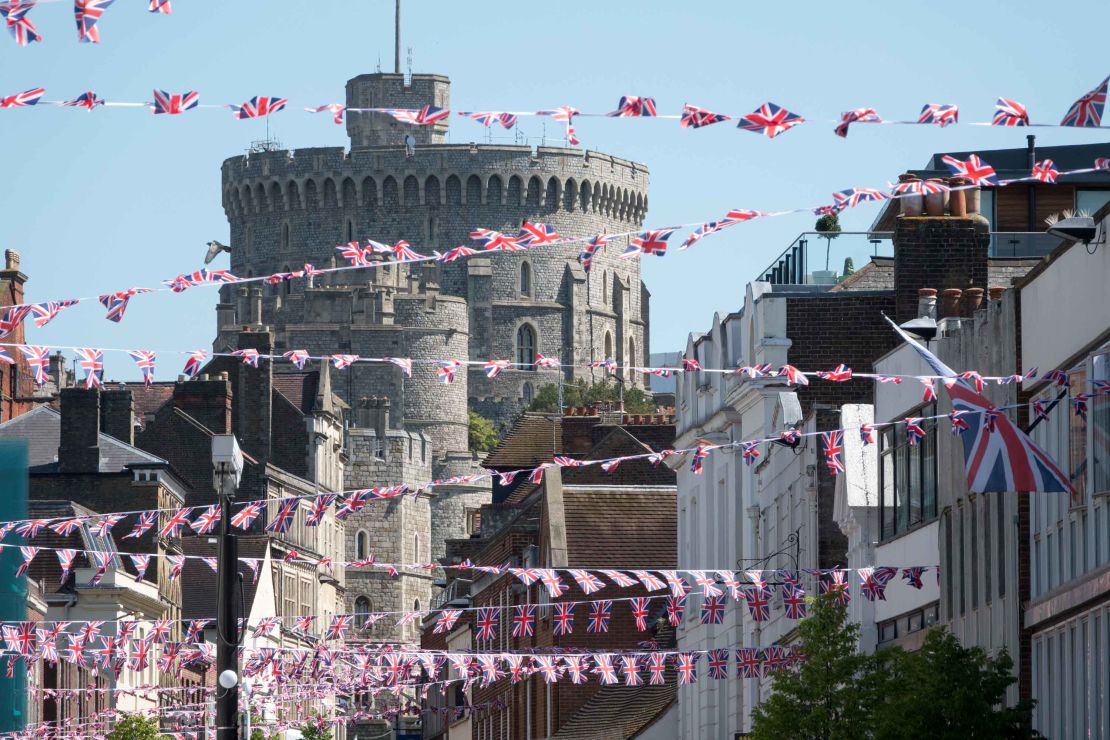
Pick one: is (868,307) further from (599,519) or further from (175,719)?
(175,719)

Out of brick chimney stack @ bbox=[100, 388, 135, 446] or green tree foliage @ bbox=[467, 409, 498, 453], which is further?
green tree foliage @ bbox=[467, 409, 498, 453]

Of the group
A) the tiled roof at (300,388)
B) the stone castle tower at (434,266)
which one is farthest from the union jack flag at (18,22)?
the stone castle tower at (434,266)

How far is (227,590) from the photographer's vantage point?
63.4ft

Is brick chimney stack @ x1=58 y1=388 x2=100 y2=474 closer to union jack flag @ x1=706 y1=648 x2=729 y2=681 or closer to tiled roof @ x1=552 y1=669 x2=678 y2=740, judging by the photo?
tiled roof @ x1=552 y1=669 x2=678 y2=740

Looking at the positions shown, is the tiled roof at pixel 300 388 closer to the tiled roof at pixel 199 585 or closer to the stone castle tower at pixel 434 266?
the tiled roof at pixel 199 585

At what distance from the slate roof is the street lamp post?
37578 mm

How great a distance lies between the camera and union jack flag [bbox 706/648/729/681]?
92.3 feet

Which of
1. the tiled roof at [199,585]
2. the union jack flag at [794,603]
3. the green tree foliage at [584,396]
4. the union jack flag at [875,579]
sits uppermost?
the green tree foliage at [584,396]

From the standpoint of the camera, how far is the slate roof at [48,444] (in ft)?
188

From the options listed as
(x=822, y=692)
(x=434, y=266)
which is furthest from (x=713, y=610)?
(x=434, y=266)

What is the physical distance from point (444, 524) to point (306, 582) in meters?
39.1

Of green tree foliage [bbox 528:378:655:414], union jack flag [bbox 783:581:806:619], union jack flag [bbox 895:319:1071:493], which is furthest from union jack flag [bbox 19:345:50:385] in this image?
green tree foliage [bbox 528:378:655:414]

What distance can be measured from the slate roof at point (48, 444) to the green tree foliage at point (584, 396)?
222ft

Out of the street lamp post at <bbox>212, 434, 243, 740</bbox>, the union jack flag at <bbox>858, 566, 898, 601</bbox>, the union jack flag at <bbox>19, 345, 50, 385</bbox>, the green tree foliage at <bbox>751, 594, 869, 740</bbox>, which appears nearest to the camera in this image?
the union jack flag at <bbox>19, 345, 50, 385</bbox>
